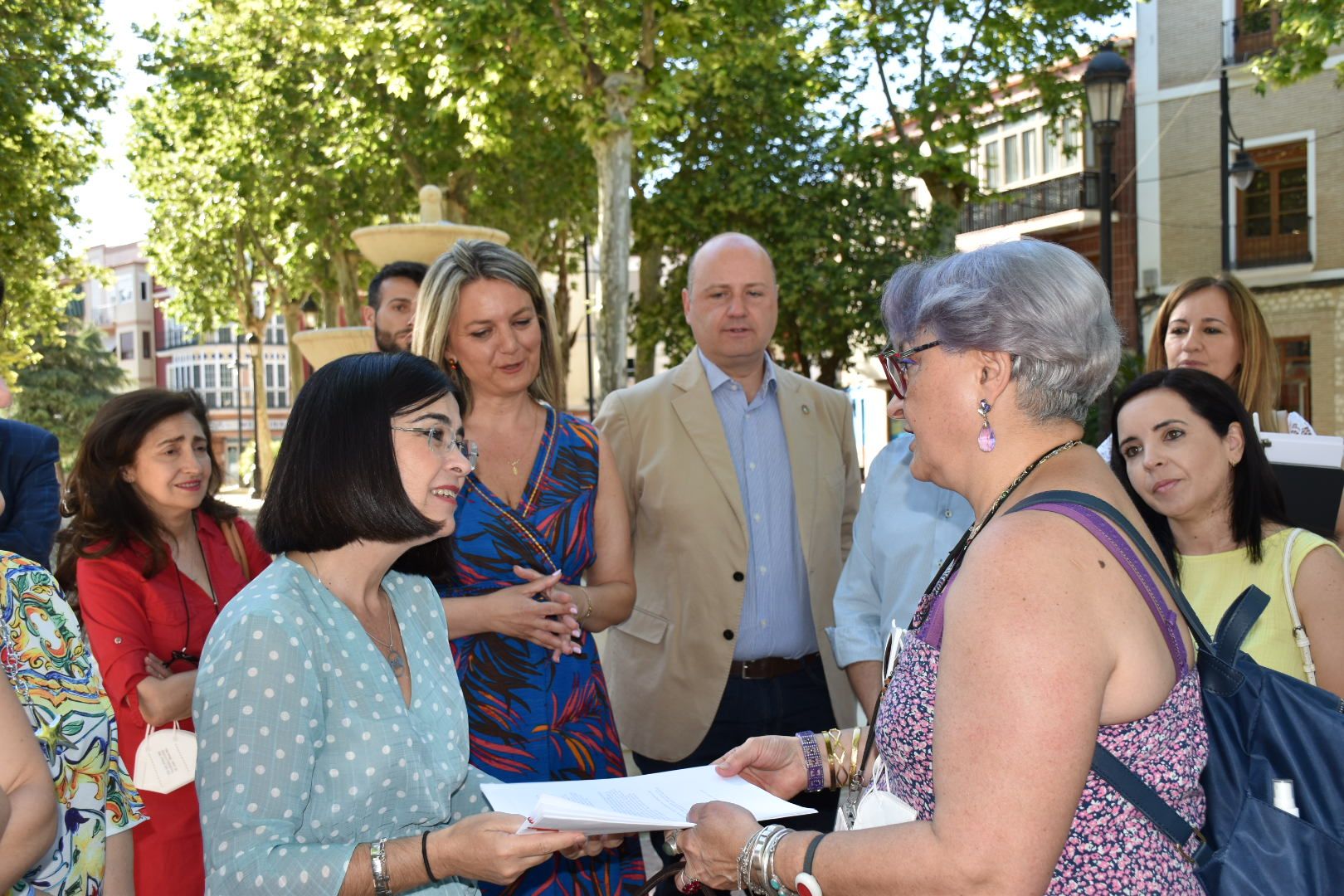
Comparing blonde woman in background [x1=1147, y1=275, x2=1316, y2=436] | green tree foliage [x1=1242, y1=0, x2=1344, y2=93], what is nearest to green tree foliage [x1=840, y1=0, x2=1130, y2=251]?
green tree foliage [x1=1242, y1=0, x2=1344, y2=93]

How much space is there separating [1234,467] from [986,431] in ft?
6.15

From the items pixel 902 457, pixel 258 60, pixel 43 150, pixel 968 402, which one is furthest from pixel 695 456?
pixel 258 60

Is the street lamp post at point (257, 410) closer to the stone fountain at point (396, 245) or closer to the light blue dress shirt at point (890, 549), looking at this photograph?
the stone fountain at point (396, 245)

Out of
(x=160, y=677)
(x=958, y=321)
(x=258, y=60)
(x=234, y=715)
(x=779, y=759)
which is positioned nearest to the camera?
(x=958, y=321)

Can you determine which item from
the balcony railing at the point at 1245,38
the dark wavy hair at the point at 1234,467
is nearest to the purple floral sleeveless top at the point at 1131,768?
the dark wavy hair at the point at 1234,467

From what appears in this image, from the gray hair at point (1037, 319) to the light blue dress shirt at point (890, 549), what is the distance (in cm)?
170

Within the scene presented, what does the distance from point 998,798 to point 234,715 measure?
53.8 inches

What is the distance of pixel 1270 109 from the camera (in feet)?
82.4

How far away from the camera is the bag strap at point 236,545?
14.4ft

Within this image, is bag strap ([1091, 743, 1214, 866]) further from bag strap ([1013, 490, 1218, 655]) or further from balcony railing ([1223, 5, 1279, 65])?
balcony railing ([1223, 5, 1279, 65])

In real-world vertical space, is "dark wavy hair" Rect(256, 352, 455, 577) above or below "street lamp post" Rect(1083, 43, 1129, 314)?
below

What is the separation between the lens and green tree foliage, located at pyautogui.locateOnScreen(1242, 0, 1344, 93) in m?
10.3

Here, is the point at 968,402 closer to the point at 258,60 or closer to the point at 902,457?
the point at 902,457

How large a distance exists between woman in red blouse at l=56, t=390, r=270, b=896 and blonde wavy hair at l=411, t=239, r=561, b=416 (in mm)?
1167
